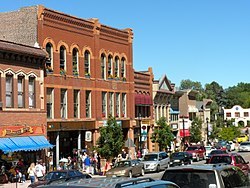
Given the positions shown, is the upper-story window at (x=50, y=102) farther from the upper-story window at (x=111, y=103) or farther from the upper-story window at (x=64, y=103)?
the upper-story window at (x=111, y=103)

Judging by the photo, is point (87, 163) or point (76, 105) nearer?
point (87, 163)

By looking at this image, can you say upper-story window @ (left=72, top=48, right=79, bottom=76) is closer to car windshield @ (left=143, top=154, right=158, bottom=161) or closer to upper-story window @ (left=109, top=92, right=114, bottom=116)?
upper-story window @ (left=109, top=92, right=114, bottom=116)

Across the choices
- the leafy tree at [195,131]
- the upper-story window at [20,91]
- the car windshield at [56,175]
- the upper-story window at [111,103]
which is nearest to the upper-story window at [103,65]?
the upper-story window at [111,103]

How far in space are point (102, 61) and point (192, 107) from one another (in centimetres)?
3745

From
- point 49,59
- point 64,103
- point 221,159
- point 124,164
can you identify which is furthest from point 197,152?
point 221,159

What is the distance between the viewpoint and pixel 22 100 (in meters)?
36.6

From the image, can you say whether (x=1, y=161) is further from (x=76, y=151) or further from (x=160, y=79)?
(x=160, y=79)

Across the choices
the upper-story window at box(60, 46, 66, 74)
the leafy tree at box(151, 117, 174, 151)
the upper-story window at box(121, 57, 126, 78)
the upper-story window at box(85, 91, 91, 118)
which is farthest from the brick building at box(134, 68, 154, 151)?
the upper-story window at box(60, 46, 66, 74)

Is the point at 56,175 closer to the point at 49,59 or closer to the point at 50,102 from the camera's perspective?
the point at 50,102

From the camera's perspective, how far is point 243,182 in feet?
41.1

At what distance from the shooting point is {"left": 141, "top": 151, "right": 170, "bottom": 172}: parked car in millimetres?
39625

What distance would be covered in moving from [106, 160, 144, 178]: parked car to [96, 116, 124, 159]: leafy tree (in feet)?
12.2

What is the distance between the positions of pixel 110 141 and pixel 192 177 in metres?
28.7

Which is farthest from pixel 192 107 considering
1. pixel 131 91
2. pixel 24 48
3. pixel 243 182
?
pixel 243 182
